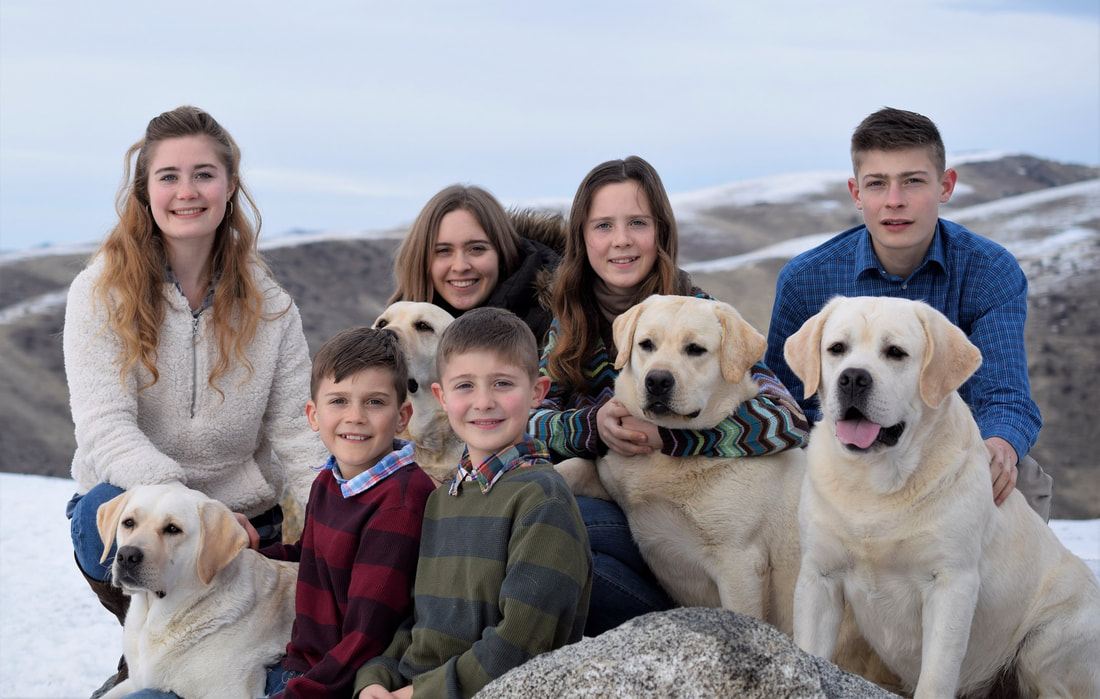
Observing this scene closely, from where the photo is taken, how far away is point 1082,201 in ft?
55.9

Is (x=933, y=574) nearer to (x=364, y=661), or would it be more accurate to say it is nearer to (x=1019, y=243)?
(x=364, y=661)

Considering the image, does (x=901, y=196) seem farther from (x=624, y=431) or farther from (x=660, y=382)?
(x=624, y=431)

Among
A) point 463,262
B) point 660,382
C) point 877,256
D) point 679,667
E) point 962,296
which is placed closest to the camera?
point 679,667

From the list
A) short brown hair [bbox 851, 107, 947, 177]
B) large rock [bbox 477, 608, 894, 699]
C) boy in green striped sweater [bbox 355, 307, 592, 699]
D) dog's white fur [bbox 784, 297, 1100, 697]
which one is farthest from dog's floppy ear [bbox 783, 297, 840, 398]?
short brown hair [bbox 851, 107, 947, 177]

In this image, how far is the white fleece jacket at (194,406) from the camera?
375 cm

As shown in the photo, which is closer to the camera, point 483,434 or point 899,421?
point 483,434

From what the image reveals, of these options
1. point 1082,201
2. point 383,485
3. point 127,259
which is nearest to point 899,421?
point 383,485

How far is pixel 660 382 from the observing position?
3254 mm

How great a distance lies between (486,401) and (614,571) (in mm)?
1263

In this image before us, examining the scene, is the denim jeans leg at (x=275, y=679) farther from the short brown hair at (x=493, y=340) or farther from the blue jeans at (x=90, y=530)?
the short brown hair at (x=493, y=340)

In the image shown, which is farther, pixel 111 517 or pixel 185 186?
pixel 185 186

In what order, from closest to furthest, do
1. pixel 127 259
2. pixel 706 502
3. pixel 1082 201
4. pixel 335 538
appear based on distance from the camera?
1. pixel 335 538
2. pixel 706 502
3. pixel 127 259
4. pixel 1082 201

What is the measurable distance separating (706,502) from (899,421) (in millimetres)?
840

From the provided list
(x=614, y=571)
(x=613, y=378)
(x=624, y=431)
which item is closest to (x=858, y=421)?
(x=624, y=431)
